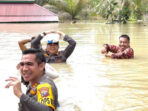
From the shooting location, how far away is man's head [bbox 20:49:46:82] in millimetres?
3271

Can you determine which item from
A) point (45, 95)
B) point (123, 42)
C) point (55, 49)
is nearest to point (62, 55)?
point (55, 49)

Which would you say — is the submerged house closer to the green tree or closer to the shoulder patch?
the green tree

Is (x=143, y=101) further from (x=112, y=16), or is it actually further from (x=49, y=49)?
(x=112, y=16)

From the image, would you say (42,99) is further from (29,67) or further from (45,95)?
(29,67)

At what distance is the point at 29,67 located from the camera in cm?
327

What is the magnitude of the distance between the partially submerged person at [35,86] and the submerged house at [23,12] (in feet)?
96.5

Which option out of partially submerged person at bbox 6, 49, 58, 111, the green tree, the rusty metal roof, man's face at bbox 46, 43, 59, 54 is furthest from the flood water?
the green tree

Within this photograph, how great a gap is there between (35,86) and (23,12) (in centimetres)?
3076

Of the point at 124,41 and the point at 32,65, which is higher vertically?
the point at 32,65

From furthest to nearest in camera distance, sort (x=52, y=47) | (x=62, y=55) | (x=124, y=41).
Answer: (x=124, y=41) → (x=62, y=55) → (x=52, y=47)

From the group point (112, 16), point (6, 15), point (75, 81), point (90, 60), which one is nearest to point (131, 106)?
point (75, 81)

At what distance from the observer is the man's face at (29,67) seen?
3268 mm

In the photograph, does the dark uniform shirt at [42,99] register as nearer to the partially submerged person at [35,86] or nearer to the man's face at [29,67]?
the partially submerged person at [35,86]

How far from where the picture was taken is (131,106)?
4.10 metres
